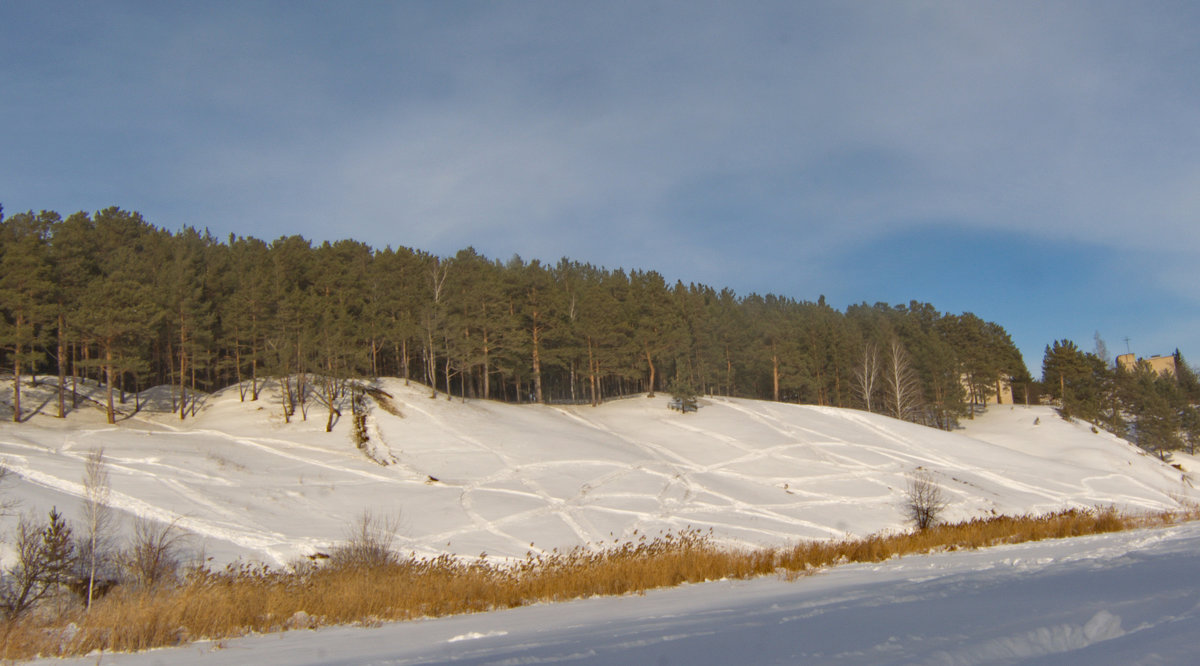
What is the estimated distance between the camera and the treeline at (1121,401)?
229ft

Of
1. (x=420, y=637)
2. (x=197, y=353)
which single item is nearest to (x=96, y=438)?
(x=197, y=353)

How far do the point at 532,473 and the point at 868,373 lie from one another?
4892cm

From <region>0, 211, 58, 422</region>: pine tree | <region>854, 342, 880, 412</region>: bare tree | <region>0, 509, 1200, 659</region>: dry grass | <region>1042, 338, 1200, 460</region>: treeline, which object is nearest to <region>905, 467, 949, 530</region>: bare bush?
<region>0, 509, 1200, 659</region>: dry grass

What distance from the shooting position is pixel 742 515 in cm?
3020

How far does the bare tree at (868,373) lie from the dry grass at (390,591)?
58.5m

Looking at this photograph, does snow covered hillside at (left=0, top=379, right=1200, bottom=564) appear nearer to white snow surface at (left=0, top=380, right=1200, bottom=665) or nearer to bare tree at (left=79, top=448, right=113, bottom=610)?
white snow surface at (left=0, top=380, right=1200, bottom=665)

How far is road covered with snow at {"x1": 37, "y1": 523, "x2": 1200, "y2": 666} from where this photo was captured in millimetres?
2580

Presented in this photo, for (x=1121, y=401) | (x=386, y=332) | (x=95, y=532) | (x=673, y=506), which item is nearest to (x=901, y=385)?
(x=1121, y=401)

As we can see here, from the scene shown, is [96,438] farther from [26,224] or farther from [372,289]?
[26,224]

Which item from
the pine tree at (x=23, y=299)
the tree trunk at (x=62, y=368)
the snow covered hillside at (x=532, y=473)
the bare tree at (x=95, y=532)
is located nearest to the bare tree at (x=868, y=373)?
the snow covered hillside at (x=532, y=473)

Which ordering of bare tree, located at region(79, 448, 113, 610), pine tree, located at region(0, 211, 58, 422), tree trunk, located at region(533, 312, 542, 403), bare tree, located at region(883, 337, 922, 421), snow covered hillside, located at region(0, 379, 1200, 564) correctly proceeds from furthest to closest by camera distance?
bare tree, located at region(883, 337, 922, 421), tree trunk, located at region(533, 312, 542, 403), pine tree, located at region(0, 211, 58, 422), snow covered hillside, located at region(0, 379, 1200, 564), bare tree, located at region(79, 448, 113, 610)

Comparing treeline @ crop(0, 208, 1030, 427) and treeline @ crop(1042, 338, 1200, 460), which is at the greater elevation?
treeline @ crop(0, 208, 1030, 427)

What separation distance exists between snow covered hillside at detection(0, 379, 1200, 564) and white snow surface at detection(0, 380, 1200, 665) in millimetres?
204

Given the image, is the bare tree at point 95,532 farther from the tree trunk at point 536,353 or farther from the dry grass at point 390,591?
the tree trunk at point 536,353
